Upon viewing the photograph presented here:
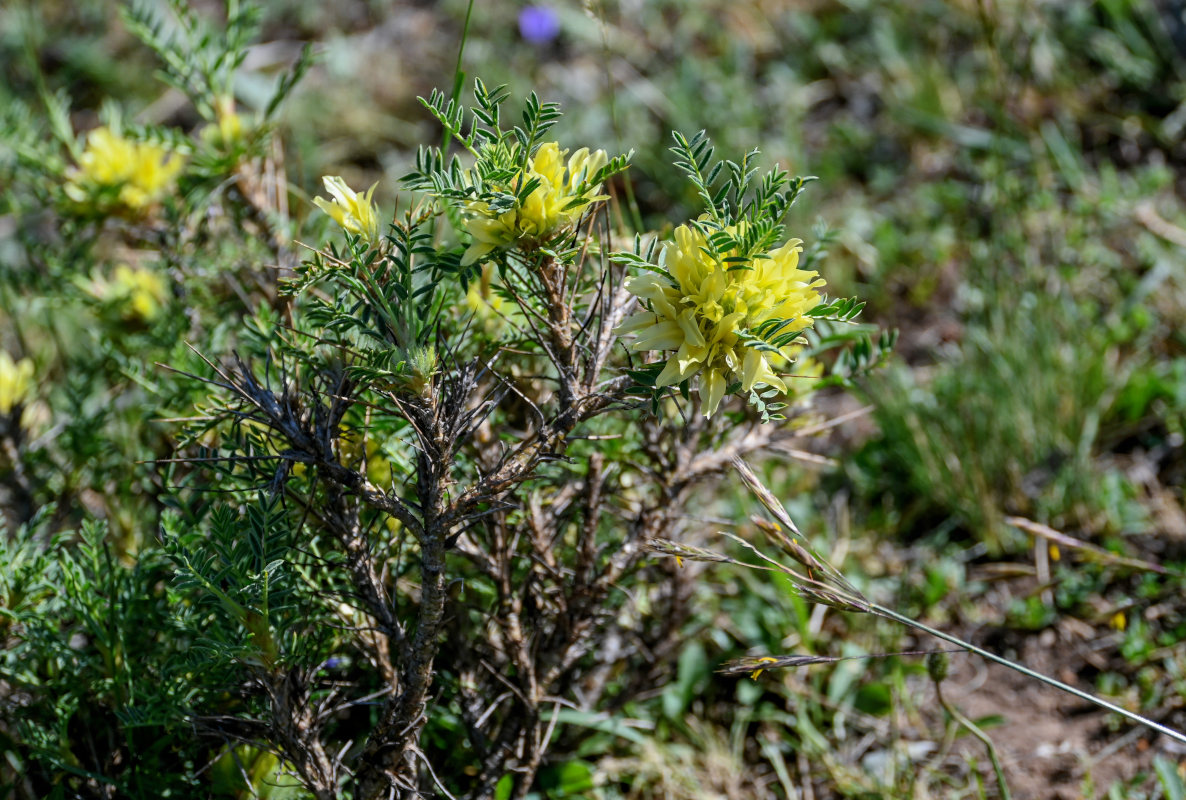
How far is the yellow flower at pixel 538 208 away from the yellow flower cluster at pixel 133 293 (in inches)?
48.3

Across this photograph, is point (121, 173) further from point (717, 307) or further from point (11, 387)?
point (717, 307)

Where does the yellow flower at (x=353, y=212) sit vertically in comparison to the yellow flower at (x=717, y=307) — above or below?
above

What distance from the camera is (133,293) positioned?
2186 millimetres

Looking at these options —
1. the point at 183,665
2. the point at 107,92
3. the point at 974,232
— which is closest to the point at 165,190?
the point at 183,665

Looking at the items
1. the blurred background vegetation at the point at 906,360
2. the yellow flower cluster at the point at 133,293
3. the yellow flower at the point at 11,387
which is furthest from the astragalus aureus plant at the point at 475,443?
the yellow flower at the point at 11,387

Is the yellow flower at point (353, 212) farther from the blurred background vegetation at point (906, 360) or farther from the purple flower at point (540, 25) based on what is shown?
the purple flower at point (540, 25)

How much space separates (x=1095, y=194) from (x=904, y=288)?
27.9 inches

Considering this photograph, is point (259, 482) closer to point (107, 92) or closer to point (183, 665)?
point (183, 665)

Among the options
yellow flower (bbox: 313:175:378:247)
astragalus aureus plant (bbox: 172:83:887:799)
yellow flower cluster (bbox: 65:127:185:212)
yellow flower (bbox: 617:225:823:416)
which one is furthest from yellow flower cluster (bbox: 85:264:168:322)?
yellow flower (bbox: 617:225:823:416)

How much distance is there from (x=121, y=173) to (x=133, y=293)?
0.28 metres

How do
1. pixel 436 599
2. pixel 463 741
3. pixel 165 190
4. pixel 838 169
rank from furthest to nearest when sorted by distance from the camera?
pixel 838 169, pixel 165 190, pixel 463 741, pixel 436 599

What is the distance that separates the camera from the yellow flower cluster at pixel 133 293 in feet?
7.09

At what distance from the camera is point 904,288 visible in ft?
10.6

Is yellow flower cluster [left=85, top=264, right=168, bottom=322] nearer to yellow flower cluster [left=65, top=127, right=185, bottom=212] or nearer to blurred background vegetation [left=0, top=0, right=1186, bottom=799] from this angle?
blurred background vegetation [left=0, top=0, right=1186, bottom=799]
